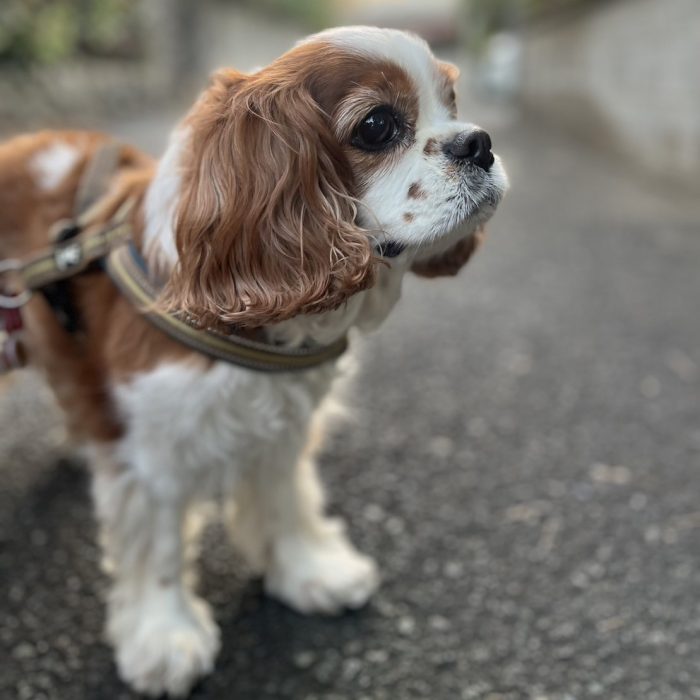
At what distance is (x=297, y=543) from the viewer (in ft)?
6.81

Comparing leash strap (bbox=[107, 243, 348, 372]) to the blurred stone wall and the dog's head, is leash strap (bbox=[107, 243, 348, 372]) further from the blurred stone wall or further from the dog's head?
the blurred stone wall

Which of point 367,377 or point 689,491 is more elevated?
point 689,491

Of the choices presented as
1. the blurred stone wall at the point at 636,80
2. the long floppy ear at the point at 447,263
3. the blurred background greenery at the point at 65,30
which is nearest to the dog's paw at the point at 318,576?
the long floppy ear at the point at 447,263

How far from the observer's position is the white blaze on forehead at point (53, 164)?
6.07 feet

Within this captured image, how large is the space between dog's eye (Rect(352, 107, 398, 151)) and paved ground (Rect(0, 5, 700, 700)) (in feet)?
3.91

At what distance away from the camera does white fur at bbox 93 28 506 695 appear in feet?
4.46

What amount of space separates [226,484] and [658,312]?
9.64ft

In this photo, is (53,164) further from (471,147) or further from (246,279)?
(471,147)

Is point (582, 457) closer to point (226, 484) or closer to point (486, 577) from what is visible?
point (486, 577)

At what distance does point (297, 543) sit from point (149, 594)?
0.43 m

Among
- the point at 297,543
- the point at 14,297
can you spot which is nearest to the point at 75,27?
the point at 14,297

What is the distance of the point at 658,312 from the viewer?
3.93m

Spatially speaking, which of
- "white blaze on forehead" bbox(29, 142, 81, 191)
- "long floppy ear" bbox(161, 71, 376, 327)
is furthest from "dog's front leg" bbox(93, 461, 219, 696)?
"white blaze on forehead" bbox(29, 142, 81, 191)

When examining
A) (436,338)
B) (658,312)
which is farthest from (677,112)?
(436,338)
